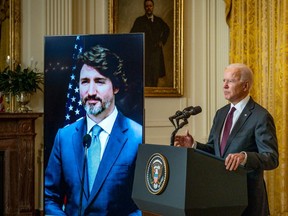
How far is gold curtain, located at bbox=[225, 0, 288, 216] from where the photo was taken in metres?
6.14

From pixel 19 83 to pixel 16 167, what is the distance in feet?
2.99

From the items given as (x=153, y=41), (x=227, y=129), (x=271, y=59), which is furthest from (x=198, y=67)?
(x=227, y=129)

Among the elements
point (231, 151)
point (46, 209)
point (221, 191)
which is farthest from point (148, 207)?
point (46, 209)

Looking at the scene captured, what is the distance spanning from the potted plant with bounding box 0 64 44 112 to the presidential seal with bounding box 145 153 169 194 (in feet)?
10.8

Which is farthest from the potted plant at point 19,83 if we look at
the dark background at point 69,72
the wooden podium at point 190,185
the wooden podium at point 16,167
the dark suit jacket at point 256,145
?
the wooden podium at point 190,185

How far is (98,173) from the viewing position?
15.5 feet

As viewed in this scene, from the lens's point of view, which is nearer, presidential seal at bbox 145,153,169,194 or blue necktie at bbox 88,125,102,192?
presidential seal at bbox 145,153,169,194

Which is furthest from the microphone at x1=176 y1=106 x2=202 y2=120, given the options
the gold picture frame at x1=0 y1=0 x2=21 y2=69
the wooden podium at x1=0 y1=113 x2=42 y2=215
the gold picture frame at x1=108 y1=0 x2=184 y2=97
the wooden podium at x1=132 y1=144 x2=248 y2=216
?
the gold picture frame at x1=108 y1=0 x2=184 y2=97

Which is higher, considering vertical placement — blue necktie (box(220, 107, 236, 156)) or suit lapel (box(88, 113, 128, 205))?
blue necktie (box(220, 107, 236, 156))

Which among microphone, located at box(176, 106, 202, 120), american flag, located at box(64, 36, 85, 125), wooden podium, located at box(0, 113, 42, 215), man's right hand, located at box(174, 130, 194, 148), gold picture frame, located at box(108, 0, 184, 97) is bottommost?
wooden podium, located at box(0, 113, 42, 215)

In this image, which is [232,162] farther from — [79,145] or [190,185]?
[79,145]

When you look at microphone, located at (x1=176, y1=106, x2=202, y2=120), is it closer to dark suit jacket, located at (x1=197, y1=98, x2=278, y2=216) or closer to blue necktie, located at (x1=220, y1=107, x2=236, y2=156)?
dark suit jacket, located at (x1=197, y1=98, x2=278, y2=216)

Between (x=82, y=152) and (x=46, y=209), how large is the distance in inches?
24.1

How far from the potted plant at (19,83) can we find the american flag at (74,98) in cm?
108
